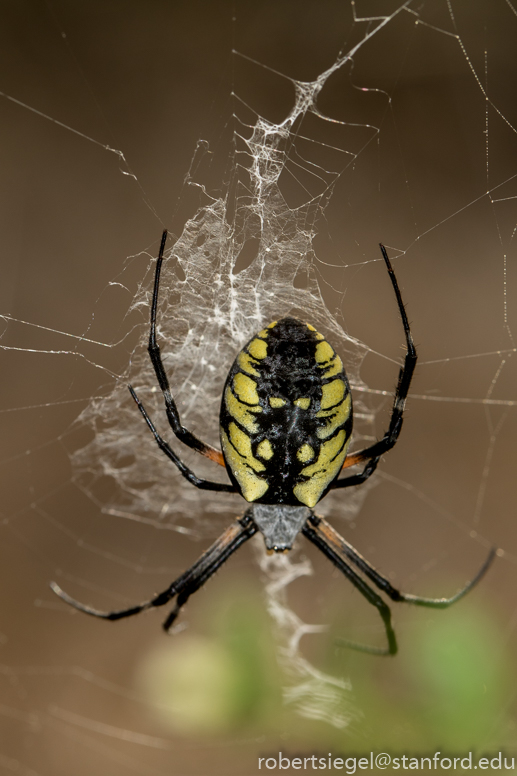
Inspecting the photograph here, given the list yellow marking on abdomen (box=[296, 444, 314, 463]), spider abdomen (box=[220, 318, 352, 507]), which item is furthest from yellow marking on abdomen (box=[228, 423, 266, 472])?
yellow marking on abdomen (box=[296, 444, 314, 463])

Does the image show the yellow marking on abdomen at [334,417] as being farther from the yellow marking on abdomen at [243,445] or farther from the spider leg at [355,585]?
the spider leg at [355,585]

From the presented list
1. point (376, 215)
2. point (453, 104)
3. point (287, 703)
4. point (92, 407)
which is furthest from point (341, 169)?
point (287, 703)

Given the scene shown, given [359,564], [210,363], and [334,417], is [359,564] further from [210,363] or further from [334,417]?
[210,363]

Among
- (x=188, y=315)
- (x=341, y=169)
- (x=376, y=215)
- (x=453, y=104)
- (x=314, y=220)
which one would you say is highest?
(x=453, y=104)

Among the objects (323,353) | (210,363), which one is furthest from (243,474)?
(210,363)

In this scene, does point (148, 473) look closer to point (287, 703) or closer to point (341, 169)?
point (287, 703)
